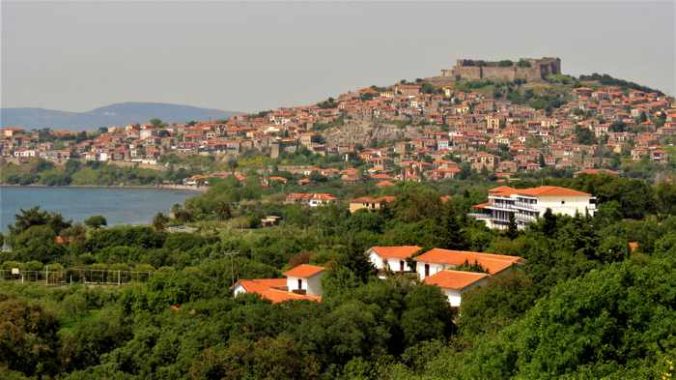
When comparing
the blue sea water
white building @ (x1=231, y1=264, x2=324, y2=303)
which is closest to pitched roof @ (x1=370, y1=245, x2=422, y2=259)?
white building @ (x1=231, y1=264, x2=324, y2=303)

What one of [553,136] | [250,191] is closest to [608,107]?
[553,136]

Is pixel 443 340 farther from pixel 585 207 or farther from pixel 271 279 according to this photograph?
pixel 585 207

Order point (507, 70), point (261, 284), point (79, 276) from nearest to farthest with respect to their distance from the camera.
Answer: point (261, 284) < point (79, 276) < point (507, 70)

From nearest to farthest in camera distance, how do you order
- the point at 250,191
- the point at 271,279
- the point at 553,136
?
the point at 271,279 → the point at 250,191 → the point at 553,136

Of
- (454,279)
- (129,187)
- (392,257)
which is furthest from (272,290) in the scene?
(129,187)

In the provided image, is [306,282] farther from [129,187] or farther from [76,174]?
[76,174]

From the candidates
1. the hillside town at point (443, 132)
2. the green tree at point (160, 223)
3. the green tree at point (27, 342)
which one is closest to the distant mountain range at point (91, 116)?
the hillside town at point (443, 132)
